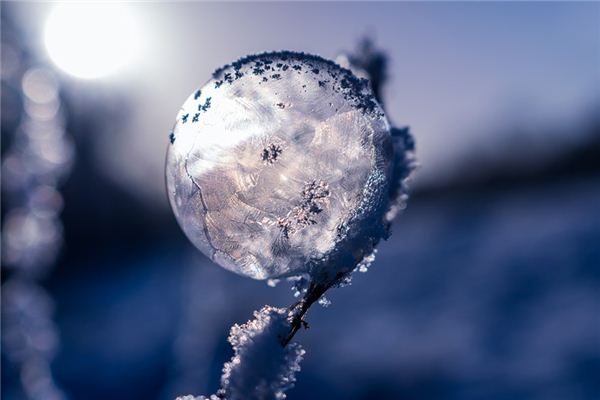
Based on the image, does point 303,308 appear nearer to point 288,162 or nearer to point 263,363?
point 263,363

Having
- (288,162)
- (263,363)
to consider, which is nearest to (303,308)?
(263,363)

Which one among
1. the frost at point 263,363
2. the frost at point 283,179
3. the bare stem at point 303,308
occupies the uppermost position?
the frost at point 283,179

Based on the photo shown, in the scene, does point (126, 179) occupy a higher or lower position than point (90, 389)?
higher

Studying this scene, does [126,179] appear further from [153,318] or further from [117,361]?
[117,361]

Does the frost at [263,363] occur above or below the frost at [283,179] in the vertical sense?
below

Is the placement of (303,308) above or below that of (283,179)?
below

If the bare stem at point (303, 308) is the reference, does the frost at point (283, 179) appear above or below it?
above

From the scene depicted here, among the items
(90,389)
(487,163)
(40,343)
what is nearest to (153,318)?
(90,389)
